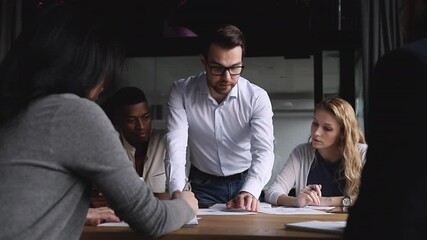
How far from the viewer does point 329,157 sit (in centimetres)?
269

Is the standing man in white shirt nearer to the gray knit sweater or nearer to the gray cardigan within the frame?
the gray cardigan

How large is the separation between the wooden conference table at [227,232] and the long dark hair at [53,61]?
0.41 metres

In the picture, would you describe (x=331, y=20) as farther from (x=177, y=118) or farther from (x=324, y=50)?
(x=177, y=118)

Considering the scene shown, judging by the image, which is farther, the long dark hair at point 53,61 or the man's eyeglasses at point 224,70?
the man's eyeglasses at point 224,70

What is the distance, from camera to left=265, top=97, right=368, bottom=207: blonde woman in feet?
8.33

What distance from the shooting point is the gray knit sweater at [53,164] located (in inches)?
41.8

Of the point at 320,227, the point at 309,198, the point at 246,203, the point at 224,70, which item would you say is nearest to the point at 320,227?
the point at 320,227

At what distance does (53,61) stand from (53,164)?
8.8 inches

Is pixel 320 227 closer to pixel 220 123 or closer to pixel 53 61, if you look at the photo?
pixel 53 61

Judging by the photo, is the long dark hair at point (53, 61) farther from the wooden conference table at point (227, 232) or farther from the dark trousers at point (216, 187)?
the dark trousers at point (216, 187)

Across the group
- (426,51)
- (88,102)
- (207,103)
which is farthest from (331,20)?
(426,51)

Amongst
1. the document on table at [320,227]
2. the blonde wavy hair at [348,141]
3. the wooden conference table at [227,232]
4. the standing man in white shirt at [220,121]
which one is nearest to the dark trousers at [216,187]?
the standing man in white shirt at [220,121]

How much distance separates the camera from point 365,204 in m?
0.68

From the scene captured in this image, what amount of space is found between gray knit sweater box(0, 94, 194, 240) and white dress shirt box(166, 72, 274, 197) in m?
1.36
